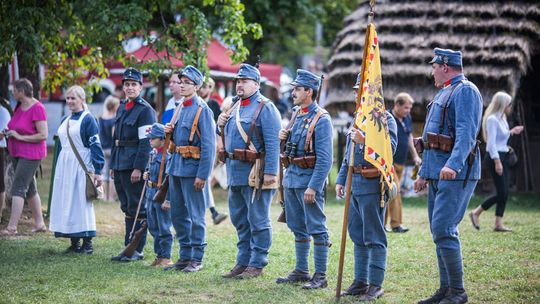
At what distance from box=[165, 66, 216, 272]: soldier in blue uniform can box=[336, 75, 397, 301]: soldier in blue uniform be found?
1.92 m

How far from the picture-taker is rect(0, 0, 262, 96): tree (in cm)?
1152

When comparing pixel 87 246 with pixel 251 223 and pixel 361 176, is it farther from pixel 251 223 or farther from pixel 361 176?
pixel 361 176

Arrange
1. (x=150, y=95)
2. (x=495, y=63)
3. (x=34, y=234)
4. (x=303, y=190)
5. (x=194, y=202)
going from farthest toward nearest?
(x=150, y=95) → (x=495, y=63) → (x=34, y=234) → (x=194, y=202) → (x=303, y=190)

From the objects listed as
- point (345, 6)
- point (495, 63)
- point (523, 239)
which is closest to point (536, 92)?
point (495, 63)

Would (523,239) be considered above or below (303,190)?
below

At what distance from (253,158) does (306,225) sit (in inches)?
38.4

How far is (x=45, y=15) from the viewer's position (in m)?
12.0

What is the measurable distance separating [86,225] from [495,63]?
9179 mm

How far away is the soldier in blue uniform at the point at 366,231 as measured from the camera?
7.52m

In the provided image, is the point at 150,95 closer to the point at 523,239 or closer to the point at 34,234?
the point at 34,234

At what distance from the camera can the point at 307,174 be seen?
323 inches

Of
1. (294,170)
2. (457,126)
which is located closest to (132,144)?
(294,170)

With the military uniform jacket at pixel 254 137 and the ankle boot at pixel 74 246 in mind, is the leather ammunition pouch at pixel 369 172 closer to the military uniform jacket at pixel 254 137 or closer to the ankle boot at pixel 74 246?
the military uniform jacket at pixel 254 137

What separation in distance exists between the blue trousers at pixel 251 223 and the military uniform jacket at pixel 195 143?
1.34 feet
